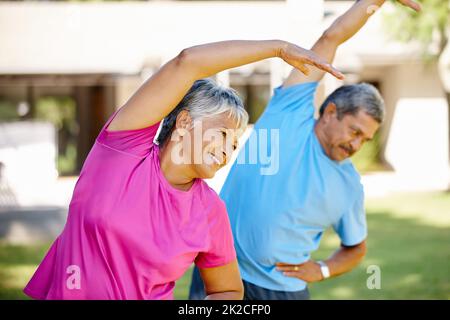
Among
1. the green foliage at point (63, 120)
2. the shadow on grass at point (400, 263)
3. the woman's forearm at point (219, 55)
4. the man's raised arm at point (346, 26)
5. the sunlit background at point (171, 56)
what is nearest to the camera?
the woman's forearm at point (219, 55)

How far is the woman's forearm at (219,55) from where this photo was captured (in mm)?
1874

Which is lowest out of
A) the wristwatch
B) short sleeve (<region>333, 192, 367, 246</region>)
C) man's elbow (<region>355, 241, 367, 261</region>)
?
the wristwatch

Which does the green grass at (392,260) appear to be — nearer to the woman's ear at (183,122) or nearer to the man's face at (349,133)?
the man's face at (349,133)

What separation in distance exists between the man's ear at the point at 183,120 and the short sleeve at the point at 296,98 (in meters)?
1.15

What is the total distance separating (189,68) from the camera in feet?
6.19

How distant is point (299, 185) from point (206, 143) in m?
1.06

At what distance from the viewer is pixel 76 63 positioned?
1845 cm

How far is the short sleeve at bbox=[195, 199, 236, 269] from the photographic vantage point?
2.13 m

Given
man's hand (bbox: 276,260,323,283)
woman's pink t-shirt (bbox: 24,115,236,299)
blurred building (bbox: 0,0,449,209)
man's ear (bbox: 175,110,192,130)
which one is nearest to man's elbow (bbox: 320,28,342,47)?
man's hand (bbox: 276,260,323,283)

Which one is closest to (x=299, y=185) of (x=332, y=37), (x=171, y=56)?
(x=332, y=37)

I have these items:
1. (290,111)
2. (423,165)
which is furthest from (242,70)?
(290,111)

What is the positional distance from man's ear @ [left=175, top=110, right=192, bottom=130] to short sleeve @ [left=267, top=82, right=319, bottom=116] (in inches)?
45.2

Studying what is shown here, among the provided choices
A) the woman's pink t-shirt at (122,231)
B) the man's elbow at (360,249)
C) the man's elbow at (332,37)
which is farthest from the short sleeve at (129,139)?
the man's elbow at (360,249)

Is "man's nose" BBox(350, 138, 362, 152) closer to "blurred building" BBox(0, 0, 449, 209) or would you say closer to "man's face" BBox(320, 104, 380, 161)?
"man's face" BBox(320, 104, 380, 161)
